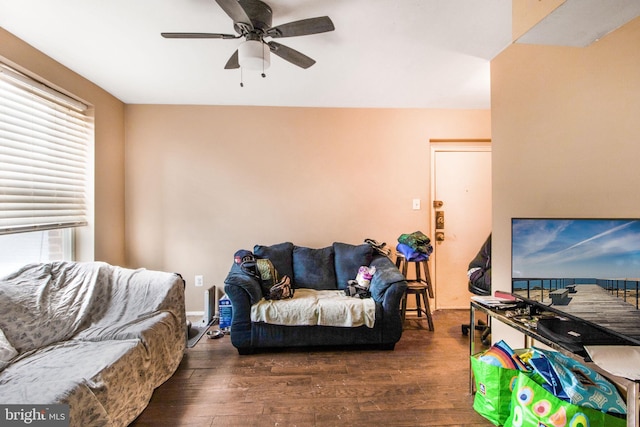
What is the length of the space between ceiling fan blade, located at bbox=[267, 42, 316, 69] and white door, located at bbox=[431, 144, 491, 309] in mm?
2066

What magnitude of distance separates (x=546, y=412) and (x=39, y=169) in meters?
3.64

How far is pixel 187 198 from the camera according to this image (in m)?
Result: 3.18

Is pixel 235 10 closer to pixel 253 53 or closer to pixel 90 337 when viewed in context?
pixel 253 53

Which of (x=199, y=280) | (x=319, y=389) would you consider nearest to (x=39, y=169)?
(x=199, y=280)

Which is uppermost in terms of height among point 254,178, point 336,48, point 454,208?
point 336,48

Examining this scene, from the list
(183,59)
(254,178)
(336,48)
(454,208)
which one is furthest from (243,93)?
(454,208)

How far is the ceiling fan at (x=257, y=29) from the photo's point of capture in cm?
147

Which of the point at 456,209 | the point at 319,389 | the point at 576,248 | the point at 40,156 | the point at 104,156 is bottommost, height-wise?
the point at 319,389

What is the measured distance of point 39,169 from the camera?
2180 millimetres

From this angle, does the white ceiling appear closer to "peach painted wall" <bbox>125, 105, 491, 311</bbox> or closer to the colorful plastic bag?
"peach painted wall" <bbox>125, 105, 491, 311</bbox>

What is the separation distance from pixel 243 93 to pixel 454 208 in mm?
2719

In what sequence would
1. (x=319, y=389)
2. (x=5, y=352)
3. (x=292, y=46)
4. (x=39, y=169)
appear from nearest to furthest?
(x=5, y=352)
(x=319, y=389)
(x=292, y=46)
(x=39, y=169)

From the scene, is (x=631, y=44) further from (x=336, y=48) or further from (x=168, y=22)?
(x=168, y=22)

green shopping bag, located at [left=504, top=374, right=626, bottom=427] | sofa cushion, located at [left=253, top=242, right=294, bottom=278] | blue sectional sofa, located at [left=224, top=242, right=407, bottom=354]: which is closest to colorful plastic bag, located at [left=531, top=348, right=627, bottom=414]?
green shopping bag, located at [left=504, top=374, right=626, bottom=427]
